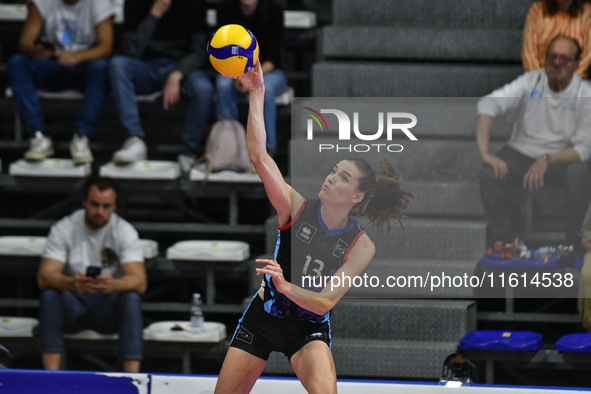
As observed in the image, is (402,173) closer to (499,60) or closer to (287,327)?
(287,327)

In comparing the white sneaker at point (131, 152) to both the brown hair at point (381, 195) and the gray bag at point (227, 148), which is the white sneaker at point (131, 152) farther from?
the brown hair at point (381, 195)

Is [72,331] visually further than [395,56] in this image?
No

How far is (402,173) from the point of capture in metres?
3.50

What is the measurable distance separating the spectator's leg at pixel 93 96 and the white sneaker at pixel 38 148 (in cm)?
27

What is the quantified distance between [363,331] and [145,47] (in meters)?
2.61

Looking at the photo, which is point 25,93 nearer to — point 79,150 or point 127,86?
point 79,150

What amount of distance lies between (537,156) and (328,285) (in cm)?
153

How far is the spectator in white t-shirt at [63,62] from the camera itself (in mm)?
5750

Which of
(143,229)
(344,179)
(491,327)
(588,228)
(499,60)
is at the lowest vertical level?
(491,327)

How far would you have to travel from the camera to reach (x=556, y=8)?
553 cm

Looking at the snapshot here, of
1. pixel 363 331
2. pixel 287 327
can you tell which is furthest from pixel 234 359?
pixel 363 331

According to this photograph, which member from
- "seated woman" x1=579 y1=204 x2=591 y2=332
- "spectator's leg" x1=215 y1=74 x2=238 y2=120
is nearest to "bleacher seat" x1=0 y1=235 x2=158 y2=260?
"spectator's leg" x1=215 y1=74 x2=238 y2=120

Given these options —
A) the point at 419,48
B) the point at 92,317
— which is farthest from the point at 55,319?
the point at 419,48

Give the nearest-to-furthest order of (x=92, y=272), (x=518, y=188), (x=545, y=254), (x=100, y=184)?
(x=545, y=254)
(x=518, y=188)
(x=92, y=272)
(x=100, y=184)
